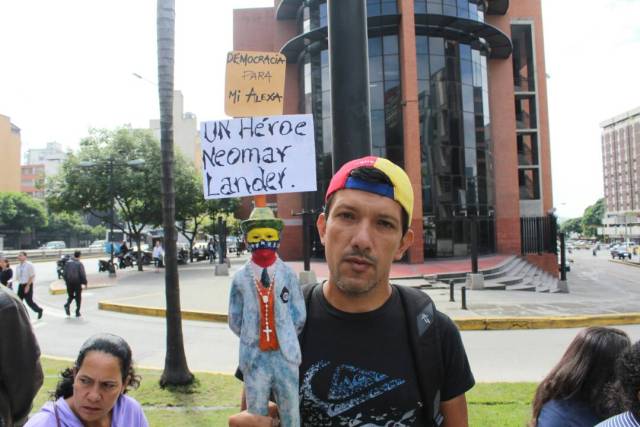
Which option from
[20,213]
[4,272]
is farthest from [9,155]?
[4,272]

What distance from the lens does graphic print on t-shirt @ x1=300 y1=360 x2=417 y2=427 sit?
1727 mm

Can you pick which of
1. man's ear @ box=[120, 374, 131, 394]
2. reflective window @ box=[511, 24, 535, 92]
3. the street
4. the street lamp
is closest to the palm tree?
the street

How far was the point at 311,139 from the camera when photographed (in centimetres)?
229

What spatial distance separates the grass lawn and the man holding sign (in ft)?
11.8

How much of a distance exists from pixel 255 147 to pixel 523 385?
219 inches

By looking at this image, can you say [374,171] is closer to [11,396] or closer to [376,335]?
[376,335]

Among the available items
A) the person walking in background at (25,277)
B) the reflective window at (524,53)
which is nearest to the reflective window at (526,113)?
the reflective window at (524,53)

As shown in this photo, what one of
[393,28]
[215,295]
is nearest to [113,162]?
[215,295]

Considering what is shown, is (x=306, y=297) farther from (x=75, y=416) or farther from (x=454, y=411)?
(x=75, y=416)

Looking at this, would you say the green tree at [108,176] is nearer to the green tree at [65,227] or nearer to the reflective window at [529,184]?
the reflective window at [529,184]

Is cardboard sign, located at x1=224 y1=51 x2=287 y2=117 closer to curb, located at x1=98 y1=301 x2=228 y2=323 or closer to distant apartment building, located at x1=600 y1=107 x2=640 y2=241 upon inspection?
curb, located at x1=98 y1=301 x2=228 y2=323

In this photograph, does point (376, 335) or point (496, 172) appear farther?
point (496, 172)

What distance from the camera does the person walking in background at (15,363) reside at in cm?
274

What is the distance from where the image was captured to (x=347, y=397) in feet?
5.69
